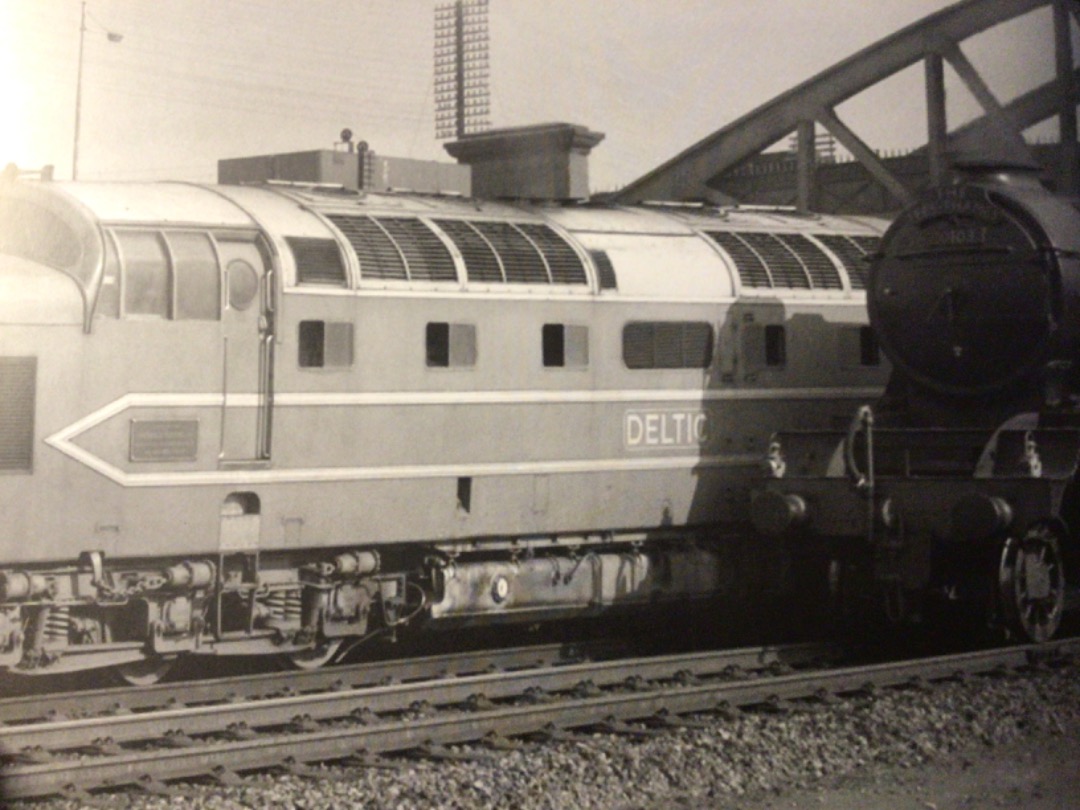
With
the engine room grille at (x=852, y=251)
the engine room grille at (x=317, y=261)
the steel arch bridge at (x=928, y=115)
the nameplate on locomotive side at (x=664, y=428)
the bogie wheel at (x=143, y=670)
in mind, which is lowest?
the bogie wheel at (x=143, y=670)

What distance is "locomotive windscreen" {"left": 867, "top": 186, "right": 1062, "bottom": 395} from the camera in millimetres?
13664

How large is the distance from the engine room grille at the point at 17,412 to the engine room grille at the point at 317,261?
2423mm

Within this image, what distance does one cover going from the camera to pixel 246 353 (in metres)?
12.3

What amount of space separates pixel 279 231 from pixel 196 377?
59.7 inches

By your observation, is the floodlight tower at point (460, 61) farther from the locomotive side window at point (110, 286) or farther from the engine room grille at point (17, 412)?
the engine room grille at point (17, 412)

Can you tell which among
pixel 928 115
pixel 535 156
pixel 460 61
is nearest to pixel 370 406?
pixel 460 61

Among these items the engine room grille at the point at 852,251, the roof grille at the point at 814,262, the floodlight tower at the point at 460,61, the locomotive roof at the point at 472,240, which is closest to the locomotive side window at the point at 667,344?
the locomotive roof at the point at 472,240

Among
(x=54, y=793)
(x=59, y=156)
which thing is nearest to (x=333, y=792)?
(x=54, y=793)

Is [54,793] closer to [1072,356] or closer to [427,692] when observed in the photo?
[427,692]

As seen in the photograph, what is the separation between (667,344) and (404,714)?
16.7 feet

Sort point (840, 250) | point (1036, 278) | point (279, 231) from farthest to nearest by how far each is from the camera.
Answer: point (840, 250) < point (1036, 278) < point (279, 231)

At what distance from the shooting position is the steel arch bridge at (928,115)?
70.4ft

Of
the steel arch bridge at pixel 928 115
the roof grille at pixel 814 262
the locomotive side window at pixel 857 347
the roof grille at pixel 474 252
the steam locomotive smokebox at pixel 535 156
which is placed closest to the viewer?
the roof grille at pixel 474 252

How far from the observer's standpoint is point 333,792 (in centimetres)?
909
